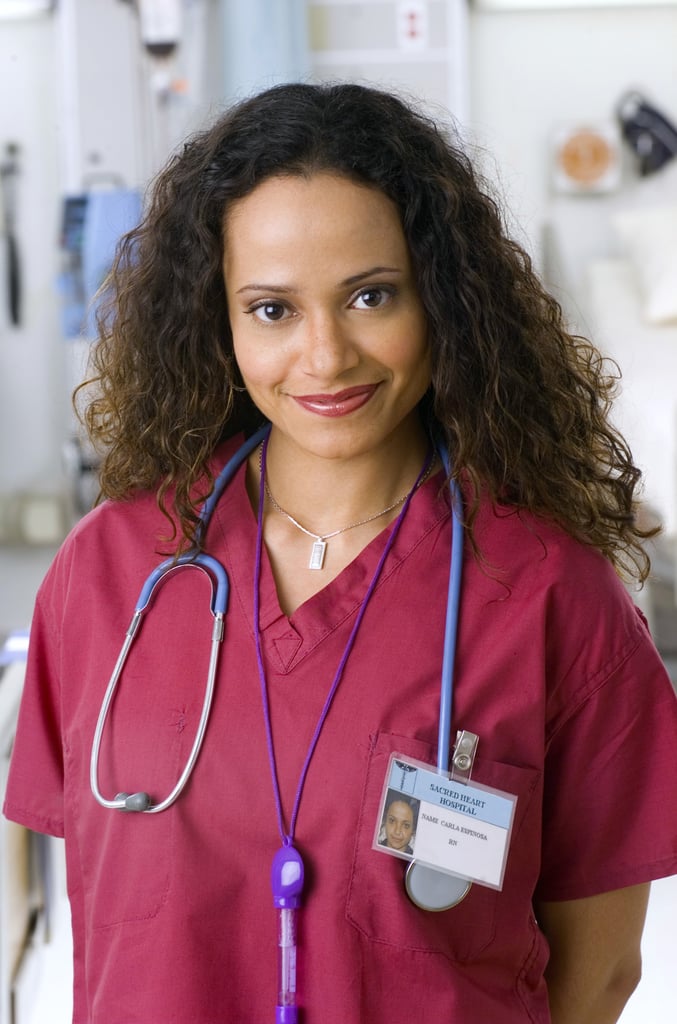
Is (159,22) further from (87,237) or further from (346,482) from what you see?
(346,482)

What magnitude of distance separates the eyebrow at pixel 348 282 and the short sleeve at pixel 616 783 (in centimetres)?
39

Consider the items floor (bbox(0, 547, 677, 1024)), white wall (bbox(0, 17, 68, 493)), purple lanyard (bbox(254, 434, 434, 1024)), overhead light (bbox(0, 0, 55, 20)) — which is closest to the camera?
purple lanyard (bbox(254, 434, 434, 1024))

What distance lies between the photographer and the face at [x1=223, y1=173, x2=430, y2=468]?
0.99 meters

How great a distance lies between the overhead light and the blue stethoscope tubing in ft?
9.96

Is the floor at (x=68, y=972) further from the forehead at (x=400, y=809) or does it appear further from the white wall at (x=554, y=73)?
the white wall at (x=554, y=73)

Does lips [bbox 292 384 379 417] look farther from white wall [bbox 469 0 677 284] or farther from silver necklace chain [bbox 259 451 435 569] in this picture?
white wall [bbox 469 0 677 284]

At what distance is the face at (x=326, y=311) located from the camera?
3.25 feet

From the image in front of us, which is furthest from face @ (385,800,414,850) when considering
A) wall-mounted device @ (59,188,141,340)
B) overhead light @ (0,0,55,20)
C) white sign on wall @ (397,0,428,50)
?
overhead light @ (0,0,55,20)

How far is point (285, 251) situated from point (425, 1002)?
0.63m

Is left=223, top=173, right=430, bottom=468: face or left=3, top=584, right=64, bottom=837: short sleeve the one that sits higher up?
left=223, top=173, right=430, bottom=468: face

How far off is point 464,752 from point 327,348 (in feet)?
1.16

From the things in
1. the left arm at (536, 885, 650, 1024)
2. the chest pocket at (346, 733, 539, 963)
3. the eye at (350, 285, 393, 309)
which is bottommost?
the left arm at (536, 885, 650, 1024)

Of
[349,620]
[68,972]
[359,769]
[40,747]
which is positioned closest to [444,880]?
[359,769]

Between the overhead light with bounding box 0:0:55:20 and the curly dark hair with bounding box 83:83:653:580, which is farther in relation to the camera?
the overhead light with bounding box 0:0:55:20
